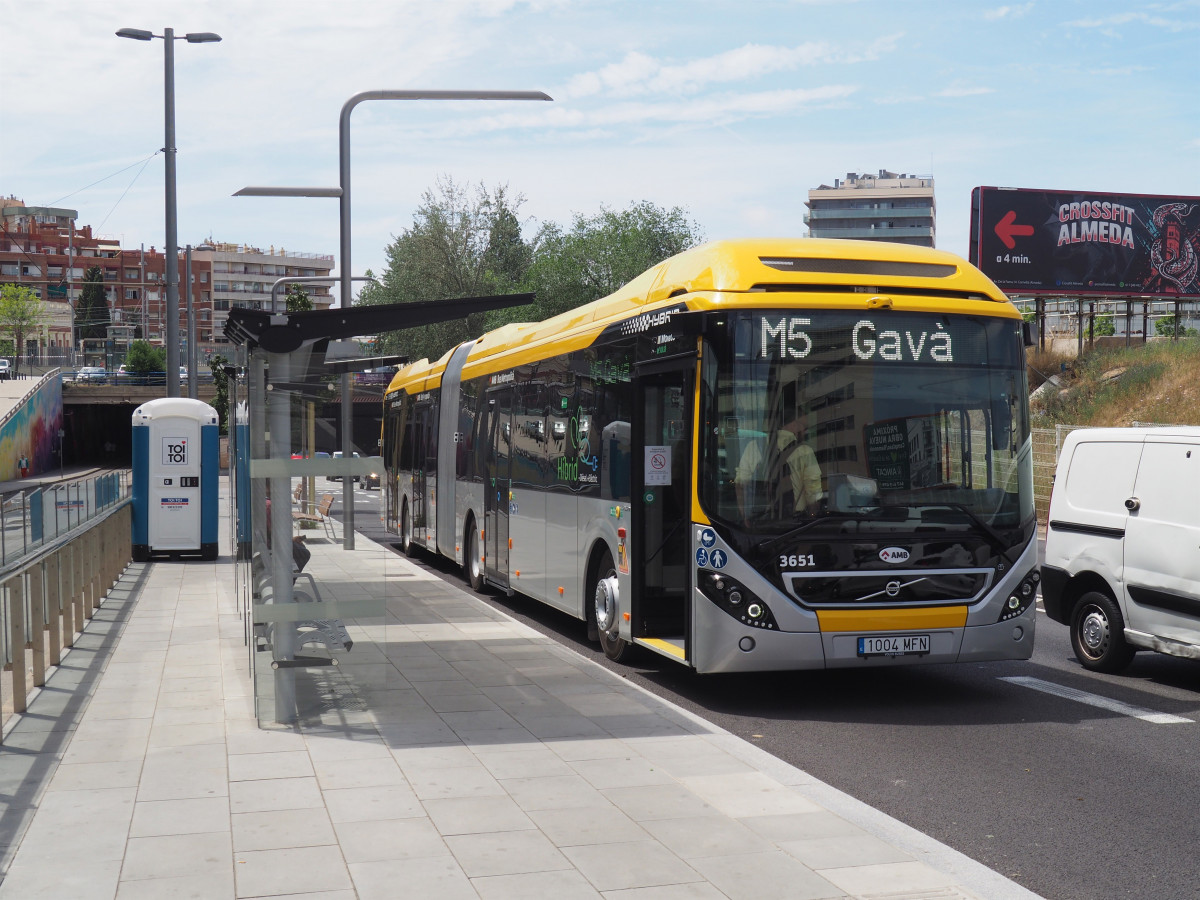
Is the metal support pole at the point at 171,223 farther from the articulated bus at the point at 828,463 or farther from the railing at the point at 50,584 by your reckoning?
the articulated bus at the point at 828,463

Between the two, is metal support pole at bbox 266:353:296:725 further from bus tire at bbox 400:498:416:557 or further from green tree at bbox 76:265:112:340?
green tree at bbox 76:265:112:340

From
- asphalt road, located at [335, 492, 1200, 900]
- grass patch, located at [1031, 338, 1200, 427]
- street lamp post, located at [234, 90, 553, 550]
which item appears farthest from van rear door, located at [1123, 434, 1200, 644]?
grass patch, located at [1031, 338, 1200, 427]

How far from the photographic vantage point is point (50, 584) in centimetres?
1020

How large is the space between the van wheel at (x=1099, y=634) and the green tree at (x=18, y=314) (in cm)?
9343

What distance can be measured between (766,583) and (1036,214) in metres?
29.6

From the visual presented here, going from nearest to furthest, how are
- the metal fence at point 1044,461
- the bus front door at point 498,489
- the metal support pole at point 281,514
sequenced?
1. the metal support pole at point 281,514
2. the bus front door at point 498,489
3. the metal fence at point 1044,461

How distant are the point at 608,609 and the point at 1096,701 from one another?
12.6 feet

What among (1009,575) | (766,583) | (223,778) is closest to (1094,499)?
(1009,575)

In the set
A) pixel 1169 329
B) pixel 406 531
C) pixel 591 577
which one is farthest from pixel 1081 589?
pixel 1169 329

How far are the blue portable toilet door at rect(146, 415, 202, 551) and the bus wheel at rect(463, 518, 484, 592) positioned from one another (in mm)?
5093

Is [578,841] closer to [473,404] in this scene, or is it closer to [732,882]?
[732,882]

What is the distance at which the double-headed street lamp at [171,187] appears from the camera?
2278 cm

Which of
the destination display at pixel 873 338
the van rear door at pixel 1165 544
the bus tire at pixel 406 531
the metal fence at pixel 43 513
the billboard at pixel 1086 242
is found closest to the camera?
the destination display at pixel 873 338

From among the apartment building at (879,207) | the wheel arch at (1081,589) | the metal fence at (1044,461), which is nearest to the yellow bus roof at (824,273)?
the wheel arch at (1081,589)
